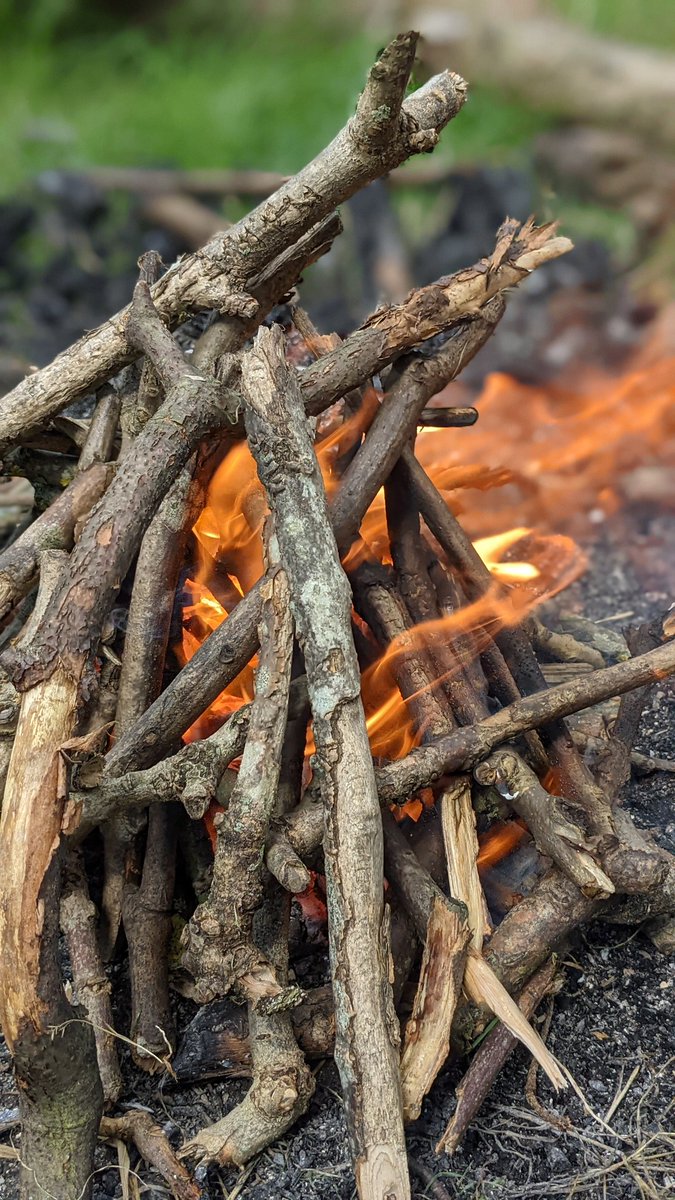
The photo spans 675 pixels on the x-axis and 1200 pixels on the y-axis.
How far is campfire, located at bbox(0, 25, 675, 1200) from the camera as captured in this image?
2.08m

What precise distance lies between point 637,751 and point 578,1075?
3.84 feet

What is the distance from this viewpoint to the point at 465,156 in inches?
331

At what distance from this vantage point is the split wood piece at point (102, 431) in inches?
118

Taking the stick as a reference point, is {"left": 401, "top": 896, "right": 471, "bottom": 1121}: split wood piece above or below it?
below

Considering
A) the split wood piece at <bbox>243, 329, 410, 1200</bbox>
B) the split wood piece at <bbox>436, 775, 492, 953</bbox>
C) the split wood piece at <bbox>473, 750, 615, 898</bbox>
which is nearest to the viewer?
the split wood piece at <bbox>243, 329, 410, 1200</bbox>

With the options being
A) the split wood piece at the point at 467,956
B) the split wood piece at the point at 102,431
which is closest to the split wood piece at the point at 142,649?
the split wood piece at the point at 102,431

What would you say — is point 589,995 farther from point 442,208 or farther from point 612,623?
point 442,208

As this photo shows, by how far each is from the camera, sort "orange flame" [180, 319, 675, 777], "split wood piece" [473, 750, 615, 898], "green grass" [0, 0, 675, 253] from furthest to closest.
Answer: "green grass" [0, 0, 675, 253]
"orange flame" [180, 319, 675, 777]
"split wood piece" [473, 750, 615, 898]

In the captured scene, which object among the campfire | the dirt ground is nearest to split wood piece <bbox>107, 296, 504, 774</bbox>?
the campfire

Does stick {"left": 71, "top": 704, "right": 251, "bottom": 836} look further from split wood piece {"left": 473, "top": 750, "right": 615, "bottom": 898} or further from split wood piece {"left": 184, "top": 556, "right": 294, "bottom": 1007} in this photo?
split wood piece {"left": 473, "top": 750, "right": 615, "bottom": 898}

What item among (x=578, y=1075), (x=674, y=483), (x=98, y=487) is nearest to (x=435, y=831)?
(x=578, y=1075)

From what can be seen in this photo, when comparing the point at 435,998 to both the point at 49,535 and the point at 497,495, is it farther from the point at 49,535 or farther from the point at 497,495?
the point at 497,495

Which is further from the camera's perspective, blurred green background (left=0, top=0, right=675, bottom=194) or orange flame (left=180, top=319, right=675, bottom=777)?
blurred green background (left=0, top=0, right=675, bottom=194)

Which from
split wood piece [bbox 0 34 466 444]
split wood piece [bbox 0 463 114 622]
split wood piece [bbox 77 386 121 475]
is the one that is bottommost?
split wood piece [bbox 0 463 114 622]
